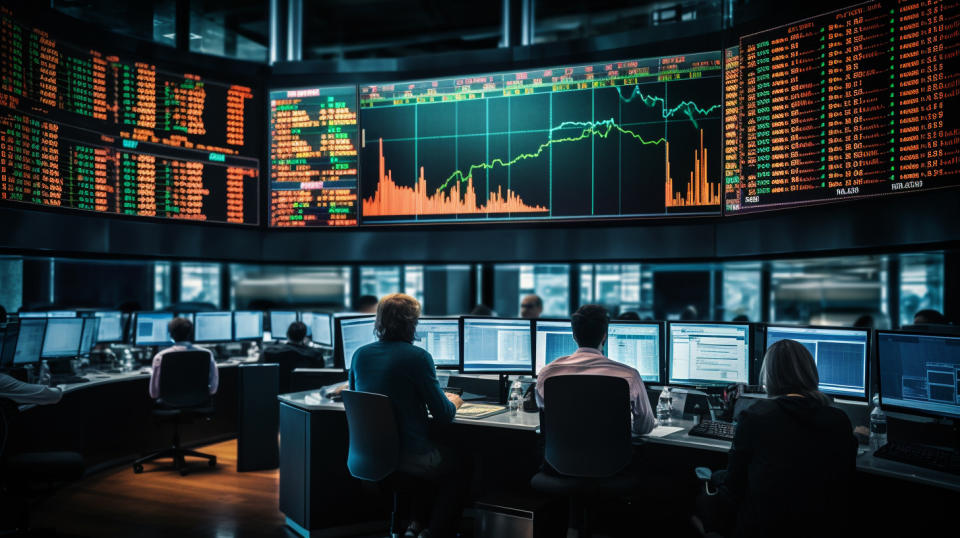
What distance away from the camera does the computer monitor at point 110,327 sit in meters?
5.75

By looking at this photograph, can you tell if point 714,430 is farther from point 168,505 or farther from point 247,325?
point 247,325

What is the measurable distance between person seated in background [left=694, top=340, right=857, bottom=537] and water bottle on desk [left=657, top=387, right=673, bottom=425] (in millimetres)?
997

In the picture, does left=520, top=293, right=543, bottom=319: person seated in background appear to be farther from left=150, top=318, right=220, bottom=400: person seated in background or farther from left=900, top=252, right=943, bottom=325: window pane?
left=900, top=252, right=943, bottom=325: window pane

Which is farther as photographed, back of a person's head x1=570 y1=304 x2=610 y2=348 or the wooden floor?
the wooden floor

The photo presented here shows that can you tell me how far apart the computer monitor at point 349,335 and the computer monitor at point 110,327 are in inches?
118

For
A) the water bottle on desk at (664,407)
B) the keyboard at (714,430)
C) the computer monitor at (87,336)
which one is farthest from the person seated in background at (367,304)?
the keyboard at (714,430)

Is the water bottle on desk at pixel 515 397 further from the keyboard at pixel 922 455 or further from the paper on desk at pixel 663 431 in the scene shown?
the keyboard at pixel 922 455

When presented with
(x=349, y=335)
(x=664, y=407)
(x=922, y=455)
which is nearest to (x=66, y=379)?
(x=349, y=335)

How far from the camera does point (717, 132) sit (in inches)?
163

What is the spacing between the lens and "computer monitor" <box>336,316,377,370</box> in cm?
388

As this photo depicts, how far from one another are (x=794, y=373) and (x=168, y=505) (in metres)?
3.78

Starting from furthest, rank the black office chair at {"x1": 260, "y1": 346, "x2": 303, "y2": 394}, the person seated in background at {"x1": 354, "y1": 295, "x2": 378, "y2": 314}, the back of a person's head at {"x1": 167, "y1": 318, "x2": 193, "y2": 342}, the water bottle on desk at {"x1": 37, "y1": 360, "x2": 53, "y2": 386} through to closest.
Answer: the black office chair at {"x1": 260, "y1": 346, "x2": 303, "y2": 394}, the person seated in background at {"x1": 354, "y1": 295, "x2": 378, "y2": 314}, the back of a person's head at {"x1": 167, "y1": 318, "x2": 193, "y2": 342}, the water bottle on desk at {"x1": 37, "y1": 360, "x2": 53, "y2": 386}

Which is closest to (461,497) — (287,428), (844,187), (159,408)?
→ (287,428)

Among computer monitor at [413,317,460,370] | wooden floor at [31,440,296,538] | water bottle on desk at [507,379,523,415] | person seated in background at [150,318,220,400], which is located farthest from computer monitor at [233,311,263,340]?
water bottle on desk at [507,379,523,415]
